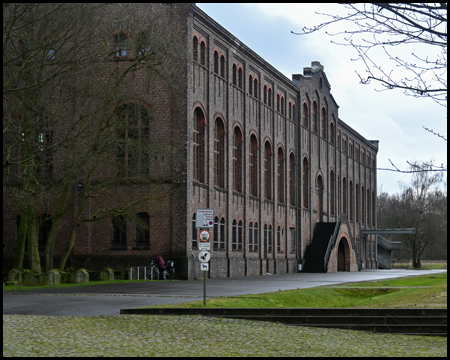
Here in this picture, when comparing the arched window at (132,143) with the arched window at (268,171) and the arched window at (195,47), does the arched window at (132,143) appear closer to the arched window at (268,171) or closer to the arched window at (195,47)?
the arched window at (195,47)

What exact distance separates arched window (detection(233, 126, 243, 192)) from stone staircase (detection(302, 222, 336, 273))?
40.2 feet

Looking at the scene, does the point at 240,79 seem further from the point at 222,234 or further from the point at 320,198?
the point at 320,198

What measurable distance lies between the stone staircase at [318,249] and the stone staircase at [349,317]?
1493 inches

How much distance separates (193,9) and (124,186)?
30.9 feet

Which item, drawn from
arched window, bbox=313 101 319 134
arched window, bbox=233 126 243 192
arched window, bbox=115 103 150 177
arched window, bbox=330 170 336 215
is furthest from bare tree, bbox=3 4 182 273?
arched window, bbox=330 170 336 215

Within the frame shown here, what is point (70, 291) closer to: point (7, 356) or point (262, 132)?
point (7, 356)

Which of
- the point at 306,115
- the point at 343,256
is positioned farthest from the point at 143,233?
the point at 343,256

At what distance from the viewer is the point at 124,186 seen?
36.8 meters

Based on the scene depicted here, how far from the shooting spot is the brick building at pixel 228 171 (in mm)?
36438

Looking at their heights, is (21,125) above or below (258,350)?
above

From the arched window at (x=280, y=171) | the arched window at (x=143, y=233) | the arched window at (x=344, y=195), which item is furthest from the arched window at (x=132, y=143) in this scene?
the arched window at (x=344, y=195)

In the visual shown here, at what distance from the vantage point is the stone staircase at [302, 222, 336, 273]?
54.5 meters

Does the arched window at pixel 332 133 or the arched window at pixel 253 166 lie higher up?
the arched window at pixel 332 133

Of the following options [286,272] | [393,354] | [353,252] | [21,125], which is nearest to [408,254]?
[353,252]
